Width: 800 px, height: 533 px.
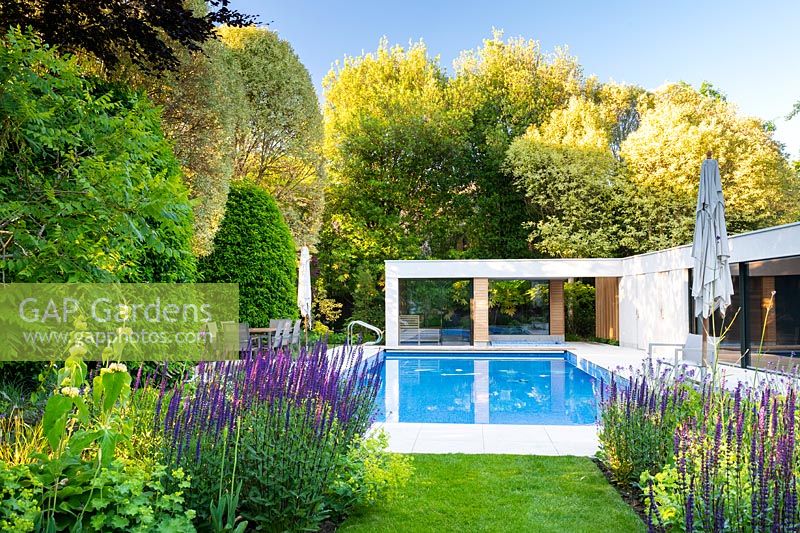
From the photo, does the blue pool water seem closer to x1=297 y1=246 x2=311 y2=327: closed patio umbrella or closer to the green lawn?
the green lawn

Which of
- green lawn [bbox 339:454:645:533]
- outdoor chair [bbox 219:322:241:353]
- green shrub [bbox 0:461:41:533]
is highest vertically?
outdoor chair [bbox 219:322:241:353]

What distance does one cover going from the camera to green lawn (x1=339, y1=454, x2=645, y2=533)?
13.5 feet

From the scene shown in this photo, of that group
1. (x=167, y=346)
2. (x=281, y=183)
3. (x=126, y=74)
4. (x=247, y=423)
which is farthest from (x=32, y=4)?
(x=281, y=183)

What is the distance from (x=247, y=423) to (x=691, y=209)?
21391 millimetres

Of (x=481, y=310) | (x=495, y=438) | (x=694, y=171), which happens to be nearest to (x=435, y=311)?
(x=481, y=310)

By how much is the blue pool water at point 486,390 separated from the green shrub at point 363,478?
227cm

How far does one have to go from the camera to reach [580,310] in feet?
73.5

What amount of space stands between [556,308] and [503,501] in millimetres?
16956

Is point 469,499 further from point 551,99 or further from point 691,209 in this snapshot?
point 551,99

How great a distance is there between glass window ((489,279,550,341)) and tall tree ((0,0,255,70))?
13.6 metres

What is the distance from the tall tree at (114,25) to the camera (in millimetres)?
7641

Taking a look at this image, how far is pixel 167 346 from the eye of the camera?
8.34 m

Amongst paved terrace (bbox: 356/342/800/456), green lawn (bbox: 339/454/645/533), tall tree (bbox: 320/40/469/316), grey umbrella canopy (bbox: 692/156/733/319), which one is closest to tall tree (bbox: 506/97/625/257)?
tall tree (bbox: 320/40/469/316)

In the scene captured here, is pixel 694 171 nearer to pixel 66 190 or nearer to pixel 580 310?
pixel 580 310
